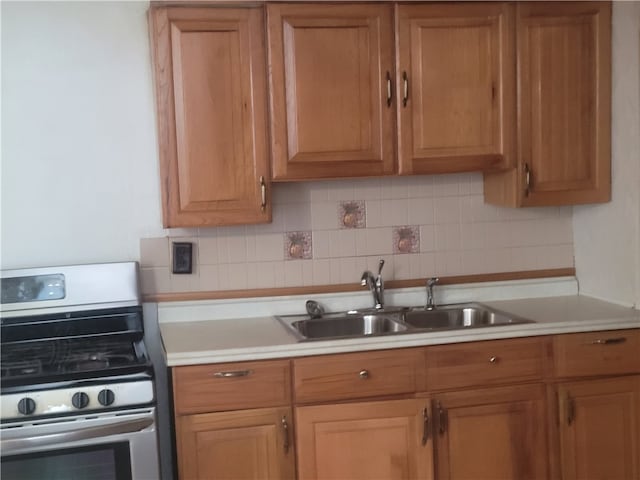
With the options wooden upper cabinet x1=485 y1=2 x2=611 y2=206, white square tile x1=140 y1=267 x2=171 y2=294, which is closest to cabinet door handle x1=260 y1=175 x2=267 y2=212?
white square tile x1=140 y1=267 x2=171 y2=294

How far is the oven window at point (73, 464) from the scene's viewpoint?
220cm

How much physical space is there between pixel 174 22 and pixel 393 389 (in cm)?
141

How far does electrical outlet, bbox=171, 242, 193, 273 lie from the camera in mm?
2904

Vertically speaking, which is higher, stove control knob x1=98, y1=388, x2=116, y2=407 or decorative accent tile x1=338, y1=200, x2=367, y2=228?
decorative accent tile x1=338, y1=200, x2=367, y2=228

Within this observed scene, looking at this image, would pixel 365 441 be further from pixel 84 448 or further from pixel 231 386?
pixel 84 448

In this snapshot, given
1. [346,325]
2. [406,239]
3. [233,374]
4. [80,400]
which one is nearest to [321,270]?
[346,325]

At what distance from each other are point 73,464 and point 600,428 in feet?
5.70

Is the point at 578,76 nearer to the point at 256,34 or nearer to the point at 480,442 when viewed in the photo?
the point at 256,34

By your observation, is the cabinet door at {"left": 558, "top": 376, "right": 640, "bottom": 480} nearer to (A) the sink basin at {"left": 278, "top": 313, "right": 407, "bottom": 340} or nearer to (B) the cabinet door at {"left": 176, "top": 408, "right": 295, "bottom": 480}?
(A) the sink basin at {"left": 278, "top": 313, "right": 407, "bottom": 340}

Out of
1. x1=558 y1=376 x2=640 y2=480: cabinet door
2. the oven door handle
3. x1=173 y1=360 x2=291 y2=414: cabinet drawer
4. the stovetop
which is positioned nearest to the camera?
the oven door handle

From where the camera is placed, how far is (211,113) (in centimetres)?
265

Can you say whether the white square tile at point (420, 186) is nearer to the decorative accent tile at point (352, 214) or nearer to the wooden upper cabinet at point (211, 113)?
the decorative accent tile at point (352, 214)

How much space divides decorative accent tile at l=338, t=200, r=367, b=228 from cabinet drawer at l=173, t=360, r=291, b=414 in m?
0.75

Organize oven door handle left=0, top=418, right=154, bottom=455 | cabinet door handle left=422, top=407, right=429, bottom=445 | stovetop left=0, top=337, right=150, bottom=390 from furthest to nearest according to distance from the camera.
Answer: cabinet door handle left=422, top=407, right=429, bottom=445, stovetop left=0, top=337, right=150, bottom=390, oven door handle left=0, top=418, right=154, bottom=455
